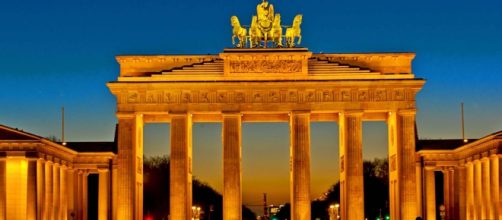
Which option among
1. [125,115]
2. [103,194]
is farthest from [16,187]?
[103,194]

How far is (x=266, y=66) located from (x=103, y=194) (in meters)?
19.8

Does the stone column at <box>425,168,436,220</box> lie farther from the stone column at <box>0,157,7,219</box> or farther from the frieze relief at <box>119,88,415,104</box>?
the stone column at <box>0,157,7,219</box>

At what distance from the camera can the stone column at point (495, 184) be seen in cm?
8744

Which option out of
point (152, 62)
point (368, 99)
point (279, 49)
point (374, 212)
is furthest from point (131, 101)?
point (374, 212)

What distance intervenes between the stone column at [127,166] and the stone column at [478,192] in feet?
95.5

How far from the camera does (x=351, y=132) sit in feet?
327

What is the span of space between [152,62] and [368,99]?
63.2 feet

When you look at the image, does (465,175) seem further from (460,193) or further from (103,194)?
(103,194)

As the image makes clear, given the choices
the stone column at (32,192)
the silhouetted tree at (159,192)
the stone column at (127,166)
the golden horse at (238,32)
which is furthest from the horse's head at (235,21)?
the silhouetted tree at (159,192)

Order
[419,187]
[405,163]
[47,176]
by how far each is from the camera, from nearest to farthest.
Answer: [47,176]
[405,163]
[419,187]

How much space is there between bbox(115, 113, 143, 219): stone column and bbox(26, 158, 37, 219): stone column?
11900mm

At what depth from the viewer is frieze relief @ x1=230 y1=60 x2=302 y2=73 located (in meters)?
100

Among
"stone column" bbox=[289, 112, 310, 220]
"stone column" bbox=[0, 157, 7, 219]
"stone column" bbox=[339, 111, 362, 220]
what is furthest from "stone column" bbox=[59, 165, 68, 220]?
"stone column" bbox=[339, 111, 362, 220]

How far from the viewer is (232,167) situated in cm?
9969
